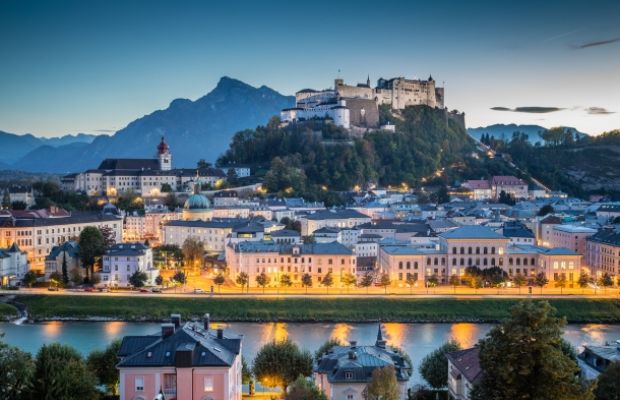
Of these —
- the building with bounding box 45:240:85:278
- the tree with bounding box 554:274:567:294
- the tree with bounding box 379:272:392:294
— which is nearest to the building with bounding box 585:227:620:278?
the tree with bounding box 554:274:567:294

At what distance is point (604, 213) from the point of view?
4334cm

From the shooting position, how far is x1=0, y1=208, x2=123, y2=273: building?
34.4m

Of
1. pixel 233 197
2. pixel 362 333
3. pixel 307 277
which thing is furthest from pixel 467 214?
pixel 362 333

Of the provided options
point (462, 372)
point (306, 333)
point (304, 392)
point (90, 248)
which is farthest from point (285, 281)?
point (304, 392)

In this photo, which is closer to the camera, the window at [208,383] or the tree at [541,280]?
the window at [208,383]

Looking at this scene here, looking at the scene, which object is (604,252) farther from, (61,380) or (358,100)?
(358,100)

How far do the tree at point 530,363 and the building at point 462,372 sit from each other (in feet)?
6.44

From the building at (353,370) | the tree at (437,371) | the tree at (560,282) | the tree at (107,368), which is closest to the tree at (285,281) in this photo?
the tree at (560,282)

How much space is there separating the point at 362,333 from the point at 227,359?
35.9 ft

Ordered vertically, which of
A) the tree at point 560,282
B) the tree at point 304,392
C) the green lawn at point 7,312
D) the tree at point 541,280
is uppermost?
the tree at point 304,392

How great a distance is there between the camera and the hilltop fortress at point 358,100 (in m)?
59.6

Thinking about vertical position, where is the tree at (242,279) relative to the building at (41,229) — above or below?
below

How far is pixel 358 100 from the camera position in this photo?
61.0 metres

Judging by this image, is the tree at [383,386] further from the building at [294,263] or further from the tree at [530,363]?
the building at [294,263]
